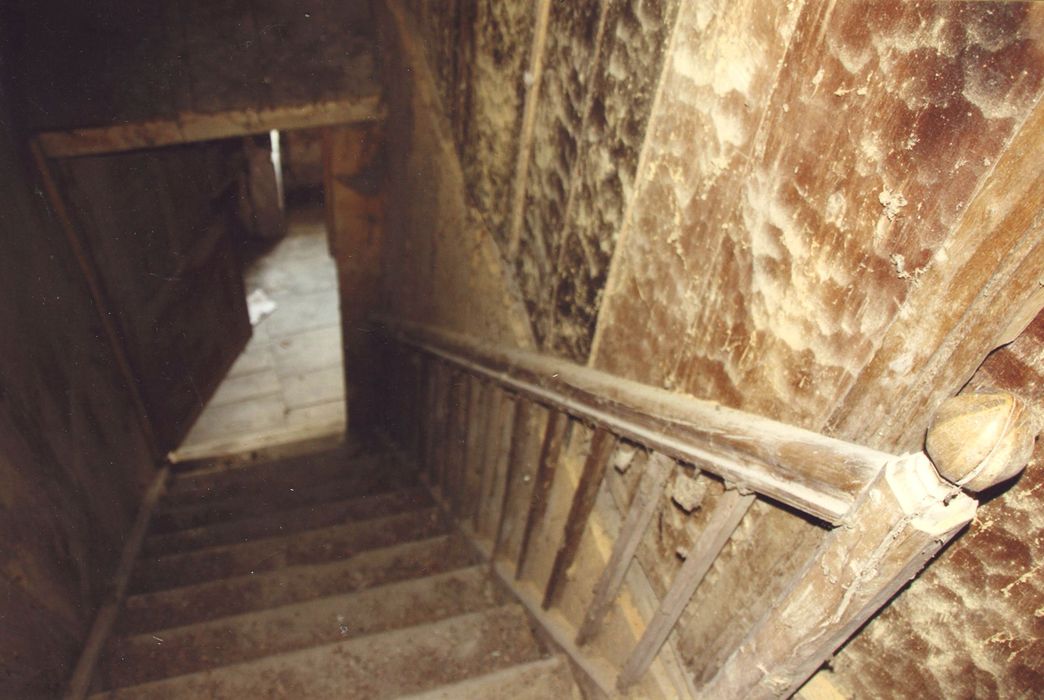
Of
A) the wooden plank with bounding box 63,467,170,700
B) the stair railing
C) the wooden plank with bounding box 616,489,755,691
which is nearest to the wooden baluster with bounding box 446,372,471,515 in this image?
the stair railing

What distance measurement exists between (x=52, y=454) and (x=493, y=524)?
1.75 m

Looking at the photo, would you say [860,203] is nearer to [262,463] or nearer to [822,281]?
[822,281]

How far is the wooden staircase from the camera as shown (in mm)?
2205

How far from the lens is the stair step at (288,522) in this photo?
3.36 m

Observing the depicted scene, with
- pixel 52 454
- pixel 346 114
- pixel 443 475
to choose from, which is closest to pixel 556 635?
pixel 443 475

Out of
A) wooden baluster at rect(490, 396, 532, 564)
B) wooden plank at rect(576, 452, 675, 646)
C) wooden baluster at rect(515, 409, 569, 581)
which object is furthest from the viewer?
wooden baluster at rect(490, 396, 532, 564)

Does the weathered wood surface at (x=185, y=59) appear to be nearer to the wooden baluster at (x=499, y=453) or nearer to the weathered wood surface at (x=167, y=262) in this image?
the weathered wood surface at (x=167, y=262)

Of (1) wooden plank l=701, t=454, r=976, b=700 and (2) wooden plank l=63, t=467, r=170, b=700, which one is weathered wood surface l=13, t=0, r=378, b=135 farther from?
(1) wooden plank l=701, t=454, r=976, b=700

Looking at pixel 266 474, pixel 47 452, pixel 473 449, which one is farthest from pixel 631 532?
pixel 266 474

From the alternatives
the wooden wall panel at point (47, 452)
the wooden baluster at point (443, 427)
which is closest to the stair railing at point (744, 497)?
the wooden baluster at point (443, 427)

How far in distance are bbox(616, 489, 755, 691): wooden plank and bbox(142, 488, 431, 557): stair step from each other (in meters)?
2.24

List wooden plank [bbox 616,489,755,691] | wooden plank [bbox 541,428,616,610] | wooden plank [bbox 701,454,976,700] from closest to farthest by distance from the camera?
1. wooden plank [bbox 701,454,976,700]
2. wooden plank [bbox 616,489,755,691]
3. wooden plank [bbox 541,428,616,610]

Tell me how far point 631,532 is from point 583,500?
257 millimetres

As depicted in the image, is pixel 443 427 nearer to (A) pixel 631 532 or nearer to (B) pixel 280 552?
(B) pixel 280 552
